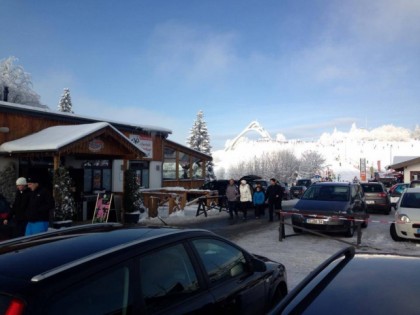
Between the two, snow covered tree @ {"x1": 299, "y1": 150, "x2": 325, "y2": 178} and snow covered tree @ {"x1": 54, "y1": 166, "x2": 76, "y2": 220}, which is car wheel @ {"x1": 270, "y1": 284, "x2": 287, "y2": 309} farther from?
snow covered tree @ {"x1": 299, "y1": 150, "x2": 325, "y2": 178}

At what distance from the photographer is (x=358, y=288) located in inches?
95.3

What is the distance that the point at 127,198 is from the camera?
636 inches

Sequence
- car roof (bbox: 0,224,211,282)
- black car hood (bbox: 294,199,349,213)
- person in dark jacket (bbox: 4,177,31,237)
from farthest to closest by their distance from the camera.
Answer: black car hood (bbox: 294,199,349,213), person in dark jacket (bbox: 4,177,31,237), car roof (bbox: 0,224,211,282)

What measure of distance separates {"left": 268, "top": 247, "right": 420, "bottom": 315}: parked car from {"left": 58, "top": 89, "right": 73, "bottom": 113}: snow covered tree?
54987mm

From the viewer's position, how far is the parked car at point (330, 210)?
37.1ft

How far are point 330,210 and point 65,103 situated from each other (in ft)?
161

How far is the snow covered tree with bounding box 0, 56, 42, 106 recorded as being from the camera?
3841cm

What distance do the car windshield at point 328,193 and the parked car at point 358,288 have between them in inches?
402

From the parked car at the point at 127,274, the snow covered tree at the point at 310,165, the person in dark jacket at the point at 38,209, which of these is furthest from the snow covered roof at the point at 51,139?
the snow covered tree at the point at 310,165

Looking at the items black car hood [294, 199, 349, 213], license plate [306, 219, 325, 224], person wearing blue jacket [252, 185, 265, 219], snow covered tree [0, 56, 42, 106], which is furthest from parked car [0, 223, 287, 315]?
snow covered tree [0, 56, 42, 106]

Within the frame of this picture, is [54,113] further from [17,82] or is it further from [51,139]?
[17,82]

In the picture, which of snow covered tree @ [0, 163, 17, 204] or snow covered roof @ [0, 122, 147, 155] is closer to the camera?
snow covered roof @ [0, 122, 147, 155]

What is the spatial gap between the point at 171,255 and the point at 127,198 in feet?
43.7

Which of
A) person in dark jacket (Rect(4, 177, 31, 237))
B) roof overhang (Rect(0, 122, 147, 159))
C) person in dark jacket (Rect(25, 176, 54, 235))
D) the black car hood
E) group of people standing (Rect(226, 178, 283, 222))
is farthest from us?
group of people standing (Rect(226, 178, 283, 222))
